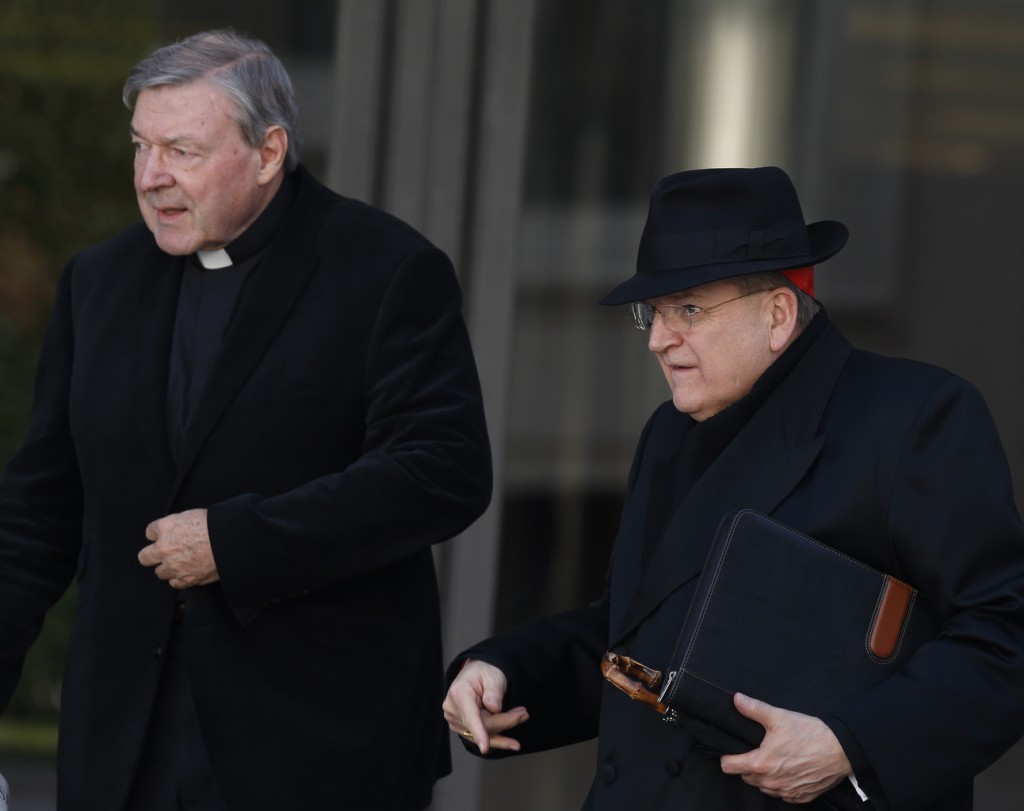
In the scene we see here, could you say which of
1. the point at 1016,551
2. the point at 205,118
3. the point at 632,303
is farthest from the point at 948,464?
the point at 205,118

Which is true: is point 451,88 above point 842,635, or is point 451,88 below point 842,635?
above

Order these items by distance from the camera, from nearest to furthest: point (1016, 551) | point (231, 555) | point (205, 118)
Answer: point (1016, 551), point (231, 555), point (205, 118)

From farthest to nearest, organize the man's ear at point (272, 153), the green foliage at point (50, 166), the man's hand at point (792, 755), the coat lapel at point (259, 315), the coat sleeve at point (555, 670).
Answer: the green foliage at point (50, 166)
the man's ear at point (272, 153)
the coat lapel at point (259, 315)
the coat sleeve at point (555, 670)
the man's hand at point (792, 755)

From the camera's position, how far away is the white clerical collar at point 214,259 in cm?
292

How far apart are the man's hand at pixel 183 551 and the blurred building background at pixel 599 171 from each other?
2088 millimetres

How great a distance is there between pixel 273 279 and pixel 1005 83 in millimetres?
2711

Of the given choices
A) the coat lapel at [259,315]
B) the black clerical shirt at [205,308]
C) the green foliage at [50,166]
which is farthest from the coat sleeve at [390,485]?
the green foliage at [50,166]

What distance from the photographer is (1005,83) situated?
4668 mm

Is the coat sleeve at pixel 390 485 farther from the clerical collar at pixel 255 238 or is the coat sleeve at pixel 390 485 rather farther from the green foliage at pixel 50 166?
the green foliage at pixel 50 166

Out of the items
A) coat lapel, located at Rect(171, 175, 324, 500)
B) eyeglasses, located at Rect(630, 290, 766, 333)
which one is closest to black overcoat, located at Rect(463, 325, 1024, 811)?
eyeglasses, located at Rect(630, 290, 766, 333)

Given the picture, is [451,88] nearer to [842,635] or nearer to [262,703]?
[262,703]

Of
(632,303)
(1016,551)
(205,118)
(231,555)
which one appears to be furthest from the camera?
(205,118)

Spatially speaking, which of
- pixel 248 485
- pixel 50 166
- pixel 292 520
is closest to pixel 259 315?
pixel 248 485

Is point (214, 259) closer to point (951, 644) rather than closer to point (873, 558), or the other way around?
point (873, 558)
